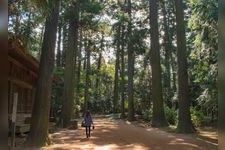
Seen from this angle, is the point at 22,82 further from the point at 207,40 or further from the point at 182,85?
the point at 207,40

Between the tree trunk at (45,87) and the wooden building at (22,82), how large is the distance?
0.99 metres

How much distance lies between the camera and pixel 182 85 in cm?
2362

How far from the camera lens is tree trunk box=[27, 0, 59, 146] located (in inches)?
632

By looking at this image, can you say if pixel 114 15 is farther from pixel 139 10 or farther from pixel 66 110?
pixel 66 110

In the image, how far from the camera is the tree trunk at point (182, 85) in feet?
73.7

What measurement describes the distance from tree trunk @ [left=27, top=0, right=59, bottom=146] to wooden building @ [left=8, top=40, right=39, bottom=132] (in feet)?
3.24

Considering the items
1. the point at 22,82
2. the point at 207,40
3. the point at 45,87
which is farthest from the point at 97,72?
the point at 45,87

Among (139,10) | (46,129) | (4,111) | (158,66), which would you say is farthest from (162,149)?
(139,10)

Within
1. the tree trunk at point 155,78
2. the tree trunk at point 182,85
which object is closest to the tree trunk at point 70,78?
the tree trunk at point 155,78

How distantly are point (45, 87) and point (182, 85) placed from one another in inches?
412

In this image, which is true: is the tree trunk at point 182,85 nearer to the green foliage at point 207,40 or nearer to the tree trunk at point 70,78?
the green foliage at point 207,40

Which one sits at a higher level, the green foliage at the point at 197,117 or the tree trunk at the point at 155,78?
the tree trunk at the point at 155,78

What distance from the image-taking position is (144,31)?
37.8m

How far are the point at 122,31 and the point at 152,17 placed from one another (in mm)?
14643
